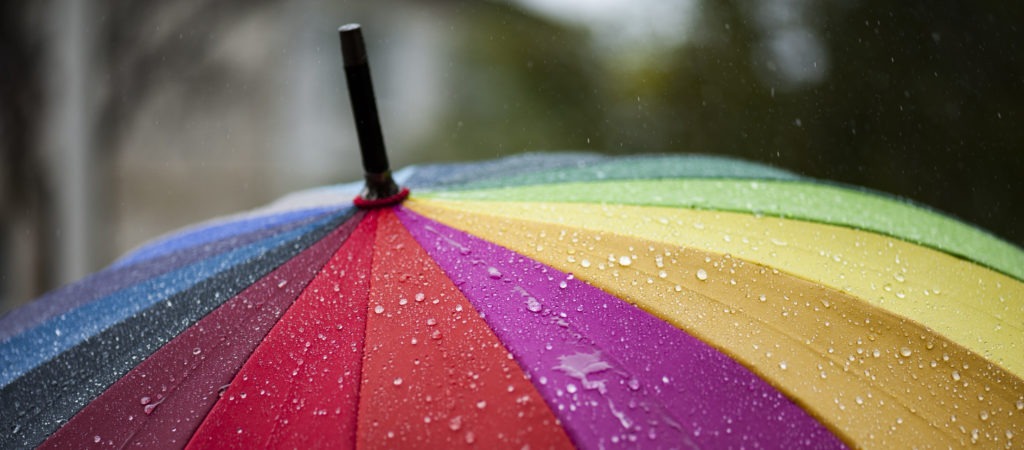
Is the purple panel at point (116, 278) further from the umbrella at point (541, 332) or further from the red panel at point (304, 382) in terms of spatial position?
the red panel at point (304, 382)

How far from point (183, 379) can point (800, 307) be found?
37.9 inches

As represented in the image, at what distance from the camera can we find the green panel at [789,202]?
176cm

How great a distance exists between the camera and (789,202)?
1.85m

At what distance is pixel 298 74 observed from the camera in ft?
40.4

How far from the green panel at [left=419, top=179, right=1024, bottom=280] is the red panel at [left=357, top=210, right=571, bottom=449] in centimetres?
44

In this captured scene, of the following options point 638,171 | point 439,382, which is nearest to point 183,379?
point 439,382

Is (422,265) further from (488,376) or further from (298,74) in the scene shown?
(298,74)

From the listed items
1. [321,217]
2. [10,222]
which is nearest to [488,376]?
[321,217]

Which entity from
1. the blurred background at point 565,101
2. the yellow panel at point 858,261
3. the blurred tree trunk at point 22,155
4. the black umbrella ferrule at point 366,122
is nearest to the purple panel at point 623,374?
the yellow panel at point 858,261

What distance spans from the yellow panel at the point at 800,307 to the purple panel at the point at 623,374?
0.03m

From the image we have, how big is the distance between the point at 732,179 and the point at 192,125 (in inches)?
349

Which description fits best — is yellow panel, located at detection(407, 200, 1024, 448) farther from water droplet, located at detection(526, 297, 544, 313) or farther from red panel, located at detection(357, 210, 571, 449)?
red panel, located at detection(357, 210, 571, 449)

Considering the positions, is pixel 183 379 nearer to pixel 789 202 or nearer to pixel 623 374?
pixel 623 374

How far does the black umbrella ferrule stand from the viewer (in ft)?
5.24
